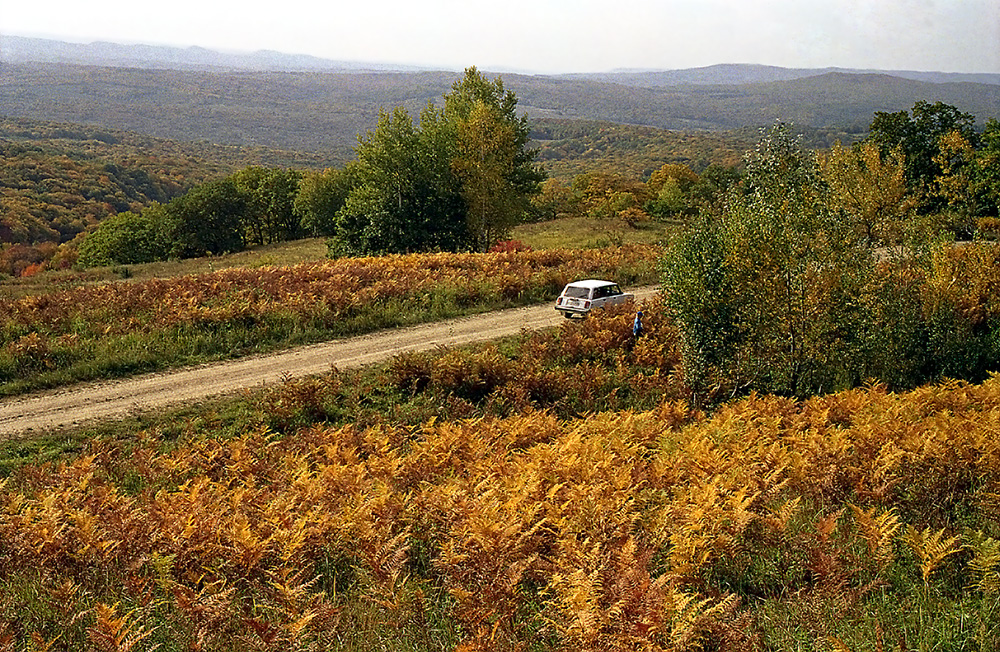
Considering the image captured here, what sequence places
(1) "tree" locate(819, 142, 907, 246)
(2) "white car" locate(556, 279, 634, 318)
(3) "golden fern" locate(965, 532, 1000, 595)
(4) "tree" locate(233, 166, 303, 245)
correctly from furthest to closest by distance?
(4) "tree" locate(233, 166, 303, 245)
(1) "tree" locate(819, 142, 907, 246)
(2) "white car" locate(556, 279, 634, 318)
(3) "golden fern" locate(965, 532, 1000, 595)

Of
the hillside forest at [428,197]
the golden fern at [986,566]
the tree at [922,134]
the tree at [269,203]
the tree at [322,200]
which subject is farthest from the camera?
the tree at [269,203]

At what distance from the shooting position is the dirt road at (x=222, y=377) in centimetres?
1731

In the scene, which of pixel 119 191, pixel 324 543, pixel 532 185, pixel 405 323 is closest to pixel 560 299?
pixel 405 323

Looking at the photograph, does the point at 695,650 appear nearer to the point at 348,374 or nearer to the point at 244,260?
the point at 348,374

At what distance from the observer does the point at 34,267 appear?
241 feet

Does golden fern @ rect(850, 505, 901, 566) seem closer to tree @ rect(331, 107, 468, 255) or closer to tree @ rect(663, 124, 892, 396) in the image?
tree @ rect(663, 124, 892, 396)

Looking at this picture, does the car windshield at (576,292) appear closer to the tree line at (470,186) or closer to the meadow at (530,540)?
the tree line at (470,186)

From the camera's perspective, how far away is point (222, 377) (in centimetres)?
2031

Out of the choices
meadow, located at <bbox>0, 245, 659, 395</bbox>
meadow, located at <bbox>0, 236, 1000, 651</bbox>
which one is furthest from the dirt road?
meadow, located at <bbox>0, 236, 1000, 651</bbox>

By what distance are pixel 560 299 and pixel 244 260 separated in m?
33.8

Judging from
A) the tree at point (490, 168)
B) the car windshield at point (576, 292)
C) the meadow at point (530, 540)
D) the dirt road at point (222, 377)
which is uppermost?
the tree at point (490, 168)

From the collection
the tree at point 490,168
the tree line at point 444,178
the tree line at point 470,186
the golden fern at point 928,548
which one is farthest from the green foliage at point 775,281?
the tree at point 490,168

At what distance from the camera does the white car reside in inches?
1096

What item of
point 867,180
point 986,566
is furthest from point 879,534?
point 867,180
